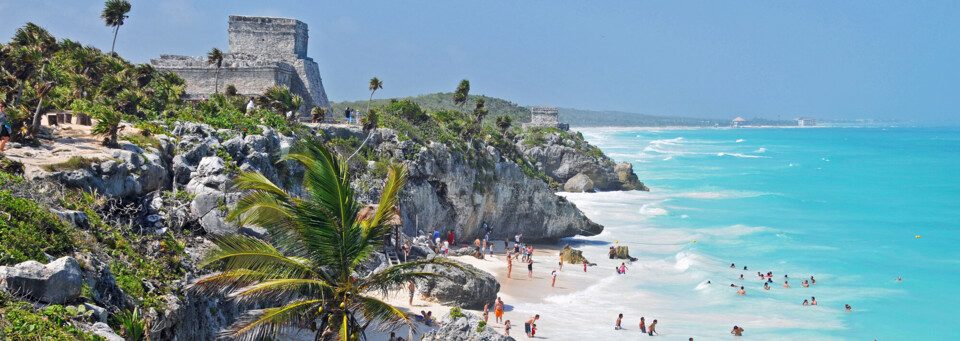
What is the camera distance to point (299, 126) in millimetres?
22578

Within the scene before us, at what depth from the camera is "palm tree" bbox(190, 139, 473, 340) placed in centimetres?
845

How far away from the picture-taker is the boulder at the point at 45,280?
6703 millimetres

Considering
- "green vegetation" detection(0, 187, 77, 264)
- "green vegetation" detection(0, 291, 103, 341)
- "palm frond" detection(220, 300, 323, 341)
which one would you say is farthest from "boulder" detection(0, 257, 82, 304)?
"palm frond" detection(220, 300, 323, 341)

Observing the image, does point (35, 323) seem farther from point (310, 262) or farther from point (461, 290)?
point (461, 290)

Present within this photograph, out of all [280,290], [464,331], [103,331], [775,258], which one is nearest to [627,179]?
[775,258]

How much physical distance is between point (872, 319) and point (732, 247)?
11.2 metres

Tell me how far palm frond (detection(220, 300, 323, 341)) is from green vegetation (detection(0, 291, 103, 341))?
72.2 inches

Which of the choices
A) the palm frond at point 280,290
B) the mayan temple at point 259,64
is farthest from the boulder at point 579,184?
the palm frond at point 280,290

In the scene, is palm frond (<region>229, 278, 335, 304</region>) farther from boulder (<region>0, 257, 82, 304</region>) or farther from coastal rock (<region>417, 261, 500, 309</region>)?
coastal rock (<region>417, 261, 500, 309</region>)

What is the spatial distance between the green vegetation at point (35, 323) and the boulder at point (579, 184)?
152 ft

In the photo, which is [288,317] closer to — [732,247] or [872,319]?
[872,319]

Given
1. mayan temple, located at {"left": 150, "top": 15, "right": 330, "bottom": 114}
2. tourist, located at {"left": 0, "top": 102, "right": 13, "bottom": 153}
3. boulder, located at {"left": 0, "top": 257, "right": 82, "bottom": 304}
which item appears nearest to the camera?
boulder, located at {"left": 0, "top": 257, "right": 82, "bottom": 304}

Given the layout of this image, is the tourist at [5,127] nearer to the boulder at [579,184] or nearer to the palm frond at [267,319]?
the palm frond at [267,319]

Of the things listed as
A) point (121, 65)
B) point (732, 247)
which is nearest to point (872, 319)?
point (732, 247)
